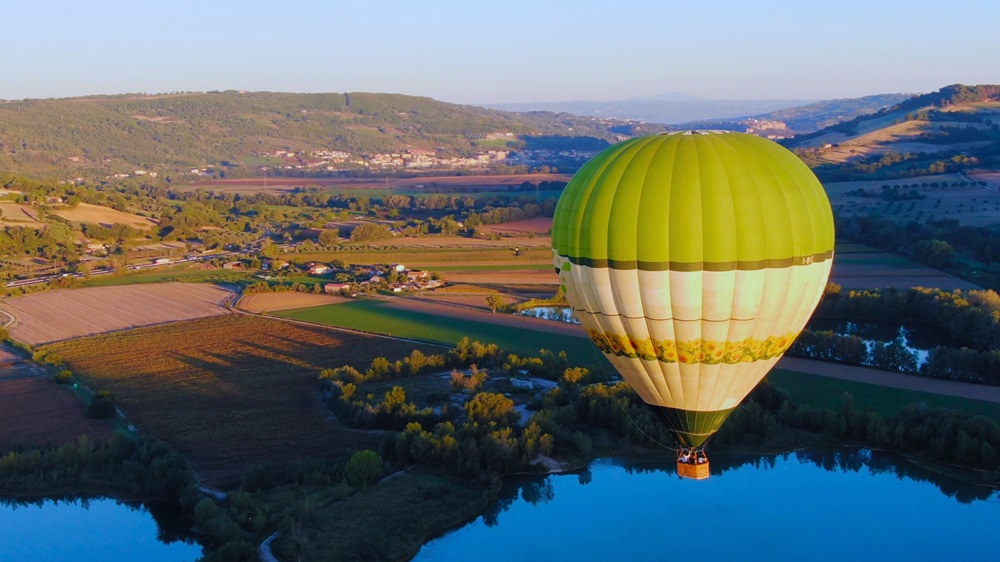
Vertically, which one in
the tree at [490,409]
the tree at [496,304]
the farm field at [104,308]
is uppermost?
the tree at [490,409]

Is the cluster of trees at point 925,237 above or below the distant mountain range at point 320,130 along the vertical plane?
below

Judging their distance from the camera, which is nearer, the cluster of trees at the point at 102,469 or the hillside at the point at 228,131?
the cluster of trees at the point at 102,469

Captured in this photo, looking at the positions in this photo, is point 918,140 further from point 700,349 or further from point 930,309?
point 700,349

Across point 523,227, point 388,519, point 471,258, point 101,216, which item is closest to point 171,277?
point 471,258

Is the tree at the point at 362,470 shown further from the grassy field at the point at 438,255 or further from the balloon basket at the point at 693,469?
the grassy field at the point at 438,255

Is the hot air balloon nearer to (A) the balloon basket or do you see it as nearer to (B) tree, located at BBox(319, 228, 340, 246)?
(A) the balloon basket

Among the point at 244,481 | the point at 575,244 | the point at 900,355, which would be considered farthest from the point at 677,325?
the point at 900,355

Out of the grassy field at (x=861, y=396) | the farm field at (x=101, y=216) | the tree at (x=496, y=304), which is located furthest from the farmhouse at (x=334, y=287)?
the farm field at (x=101, y=216)
